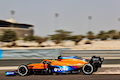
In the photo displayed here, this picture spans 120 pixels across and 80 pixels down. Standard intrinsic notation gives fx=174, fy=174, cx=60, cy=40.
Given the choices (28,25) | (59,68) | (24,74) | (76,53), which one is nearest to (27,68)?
(24,74)

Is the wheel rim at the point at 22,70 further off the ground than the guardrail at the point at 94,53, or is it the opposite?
the guardrail at the point at 94,53

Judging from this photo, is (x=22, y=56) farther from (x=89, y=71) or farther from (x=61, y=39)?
(x=61, y=39)

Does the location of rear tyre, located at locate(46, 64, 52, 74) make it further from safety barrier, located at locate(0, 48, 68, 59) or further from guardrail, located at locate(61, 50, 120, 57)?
safety barrier, located at locate(0, 48, 68, 59)

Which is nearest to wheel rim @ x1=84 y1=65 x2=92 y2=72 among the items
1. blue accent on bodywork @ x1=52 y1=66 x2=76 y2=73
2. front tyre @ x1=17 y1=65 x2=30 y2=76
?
blue accent on bodywork @ x1=52 y1=66 x2=76 y2=73

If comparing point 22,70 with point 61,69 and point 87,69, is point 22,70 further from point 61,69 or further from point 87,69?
point 87,69

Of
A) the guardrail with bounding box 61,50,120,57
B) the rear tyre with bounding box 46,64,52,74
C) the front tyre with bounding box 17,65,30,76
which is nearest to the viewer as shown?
Result: the rear tyre with bounding box 46,64,52,74

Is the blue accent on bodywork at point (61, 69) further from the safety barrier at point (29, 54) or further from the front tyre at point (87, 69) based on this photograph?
the safety barrier at point (29, 54)

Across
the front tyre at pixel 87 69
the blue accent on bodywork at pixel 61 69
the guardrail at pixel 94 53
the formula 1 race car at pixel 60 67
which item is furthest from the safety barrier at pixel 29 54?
the front tyre at pixel 87 69

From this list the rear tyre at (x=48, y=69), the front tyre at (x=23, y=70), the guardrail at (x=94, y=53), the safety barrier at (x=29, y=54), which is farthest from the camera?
the safety barrier at (x=29, y=54)

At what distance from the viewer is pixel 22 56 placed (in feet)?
43.9

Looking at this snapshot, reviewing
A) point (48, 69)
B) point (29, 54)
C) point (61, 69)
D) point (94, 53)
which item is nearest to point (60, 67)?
point (61, 69)

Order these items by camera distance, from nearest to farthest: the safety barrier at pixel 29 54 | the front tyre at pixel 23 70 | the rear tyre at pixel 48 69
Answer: the rear tyre at pixel 48 69, the front tyre at pixel 23 70, the safety barrier at pixel 29 54

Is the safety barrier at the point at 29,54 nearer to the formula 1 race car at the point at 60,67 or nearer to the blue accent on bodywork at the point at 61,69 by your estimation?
the formula 1 race car at the point at 60,67

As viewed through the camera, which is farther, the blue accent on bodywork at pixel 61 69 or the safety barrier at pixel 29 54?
the safety barrier at pixel 29 54
